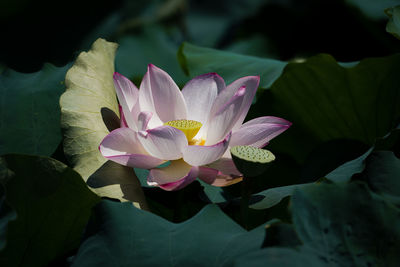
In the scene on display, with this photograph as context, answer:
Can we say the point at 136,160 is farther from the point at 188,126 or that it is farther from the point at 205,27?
the point at 205,27

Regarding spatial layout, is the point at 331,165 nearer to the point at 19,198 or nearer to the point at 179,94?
the point at 179,94

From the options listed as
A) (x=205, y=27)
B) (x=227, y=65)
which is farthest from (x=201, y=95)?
(x=205, y=27)

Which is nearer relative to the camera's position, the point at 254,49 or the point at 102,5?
the point at 254,49

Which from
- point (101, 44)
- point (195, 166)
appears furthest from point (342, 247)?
point (101, 44)

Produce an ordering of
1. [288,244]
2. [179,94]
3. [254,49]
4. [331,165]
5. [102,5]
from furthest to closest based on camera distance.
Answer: [102,5]
[254,49]
[331,165]
[179,94]
[288,244]

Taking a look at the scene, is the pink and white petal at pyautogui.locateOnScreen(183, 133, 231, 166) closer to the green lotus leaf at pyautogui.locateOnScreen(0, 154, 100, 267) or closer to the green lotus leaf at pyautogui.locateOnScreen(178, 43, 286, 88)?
the green lotus leaf at pyautogui.locateOnScreen(0, 154, 100, 267)
